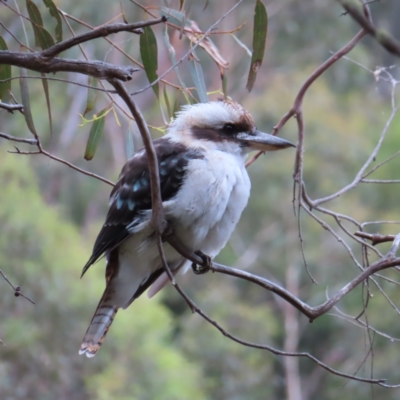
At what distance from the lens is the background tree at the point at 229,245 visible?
4320 mm

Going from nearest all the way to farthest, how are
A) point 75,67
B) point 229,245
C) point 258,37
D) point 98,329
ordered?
point 75,67 → point 258,37 → point 98,329 → point 229,245

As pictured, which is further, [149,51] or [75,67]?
[149,51]

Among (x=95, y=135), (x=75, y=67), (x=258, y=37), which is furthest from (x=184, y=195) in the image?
(x=75, y=67)

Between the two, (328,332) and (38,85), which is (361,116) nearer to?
(328,332)

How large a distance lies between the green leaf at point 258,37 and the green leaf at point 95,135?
0.34 meters

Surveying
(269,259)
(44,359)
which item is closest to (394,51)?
(44,359)

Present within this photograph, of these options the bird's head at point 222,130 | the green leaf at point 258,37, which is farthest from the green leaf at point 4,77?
the green leaf at point 258,37

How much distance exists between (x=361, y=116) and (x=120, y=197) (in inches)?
325

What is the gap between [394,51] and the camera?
1.76 ft

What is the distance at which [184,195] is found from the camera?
5.26ft

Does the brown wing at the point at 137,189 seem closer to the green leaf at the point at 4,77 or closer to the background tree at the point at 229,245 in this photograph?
the green leaf at the point at 4,77

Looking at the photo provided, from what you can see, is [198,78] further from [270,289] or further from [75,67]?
[75,67]

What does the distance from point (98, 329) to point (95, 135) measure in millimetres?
560

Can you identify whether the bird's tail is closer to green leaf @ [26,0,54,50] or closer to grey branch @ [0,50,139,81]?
green leaf @ [26,0,54,50]
